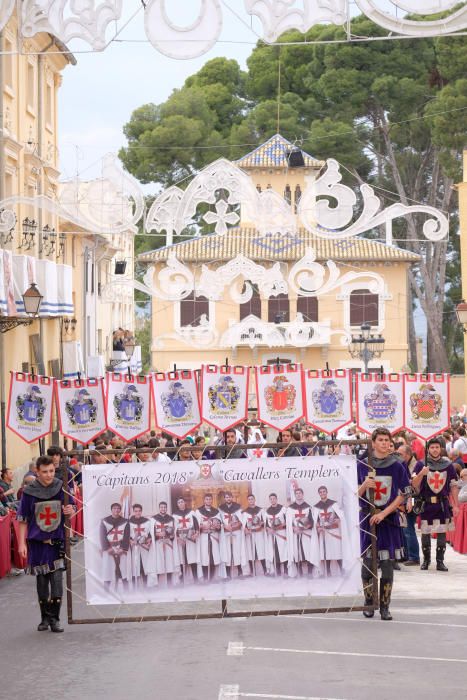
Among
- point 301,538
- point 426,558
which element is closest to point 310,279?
point 426,558

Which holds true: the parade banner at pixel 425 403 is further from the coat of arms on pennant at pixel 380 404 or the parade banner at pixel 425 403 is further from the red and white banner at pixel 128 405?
the red and white banner at pixel 128 405

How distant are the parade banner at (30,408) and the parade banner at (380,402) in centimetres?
452

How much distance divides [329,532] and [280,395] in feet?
32.9

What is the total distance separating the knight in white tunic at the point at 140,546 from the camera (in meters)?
12.3

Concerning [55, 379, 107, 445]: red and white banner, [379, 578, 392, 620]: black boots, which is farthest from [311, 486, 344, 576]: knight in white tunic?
[55, 379, 107, 445]: red and white banner

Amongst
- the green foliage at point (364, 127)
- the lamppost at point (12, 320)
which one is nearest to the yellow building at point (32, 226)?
the lamppost at point (12, 320)

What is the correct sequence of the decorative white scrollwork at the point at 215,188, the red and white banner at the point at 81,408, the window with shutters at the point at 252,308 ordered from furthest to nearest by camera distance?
the window with shutters at the point at 252,308, the decorative white scrollwork at the point at 215,188, the red and white banner at the point at 81,408

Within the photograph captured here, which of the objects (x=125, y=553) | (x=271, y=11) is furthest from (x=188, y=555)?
(x=271, y=11)

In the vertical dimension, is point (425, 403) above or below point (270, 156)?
below

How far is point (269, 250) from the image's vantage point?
43469 mm

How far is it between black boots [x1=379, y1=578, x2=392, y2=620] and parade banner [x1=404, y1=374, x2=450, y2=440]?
8.47m

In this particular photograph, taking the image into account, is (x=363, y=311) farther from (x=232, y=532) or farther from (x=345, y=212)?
(x=232, y=532)

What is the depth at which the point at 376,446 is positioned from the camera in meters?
13.0

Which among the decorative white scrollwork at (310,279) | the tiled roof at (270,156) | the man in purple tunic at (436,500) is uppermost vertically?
the tiled roof at (270,156)
